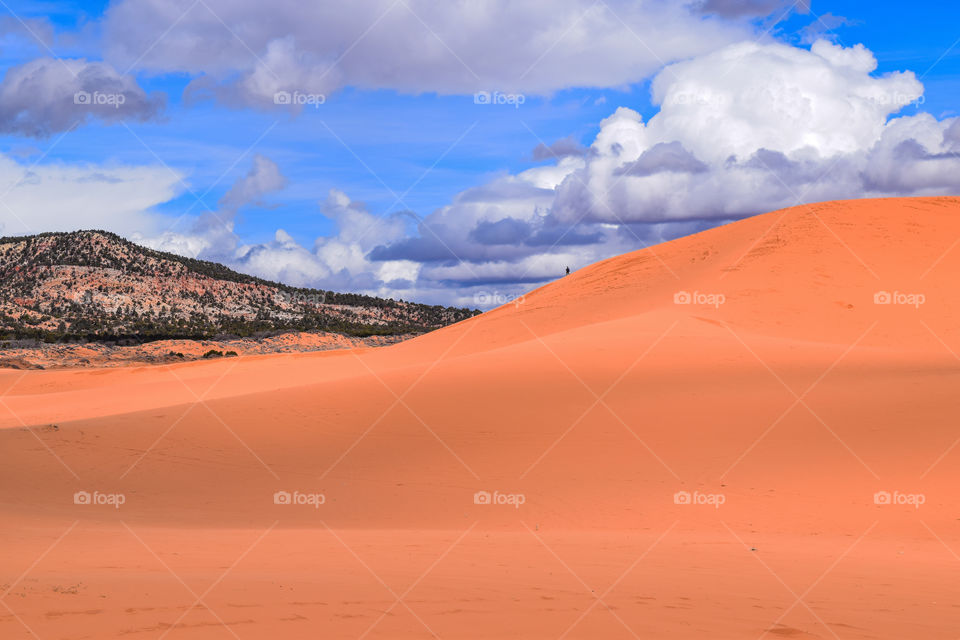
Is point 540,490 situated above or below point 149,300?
below

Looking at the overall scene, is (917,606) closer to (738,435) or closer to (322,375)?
(738,435)

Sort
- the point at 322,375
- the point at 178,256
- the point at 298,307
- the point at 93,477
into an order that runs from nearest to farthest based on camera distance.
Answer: the point at 93,477 < the point at 322,375 < the point at 298,307 < the point at 178,256

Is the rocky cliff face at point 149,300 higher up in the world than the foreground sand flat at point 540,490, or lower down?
higher up

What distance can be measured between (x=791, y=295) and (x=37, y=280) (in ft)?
289

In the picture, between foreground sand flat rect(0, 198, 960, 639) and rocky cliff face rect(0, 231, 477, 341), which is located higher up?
rocky cliff face rect(0, 231, 477, 341)

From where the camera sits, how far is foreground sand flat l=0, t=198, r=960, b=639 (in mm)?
7449

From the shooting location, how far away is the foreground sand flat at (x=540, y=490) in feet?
→ 24.4

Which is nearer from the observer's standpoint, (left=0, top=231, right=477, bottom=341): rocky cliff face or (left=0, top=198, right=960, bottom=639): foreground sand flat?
(left=0, top=198, right=960, bottom=639): foreground sand flat

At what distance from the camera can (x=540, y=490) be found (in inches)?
612

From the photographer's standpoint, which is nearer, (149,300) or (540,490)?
(540,490)

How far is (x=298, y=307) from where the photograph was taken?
10650 centimetres

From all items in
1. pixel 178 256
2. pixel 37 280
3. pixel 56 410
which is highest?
pixel 178 256

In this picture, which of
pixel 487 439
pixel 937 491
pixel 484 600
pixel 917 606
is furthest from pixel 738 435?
pixel 484 600

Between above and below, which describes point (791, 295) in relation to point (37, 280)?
below
